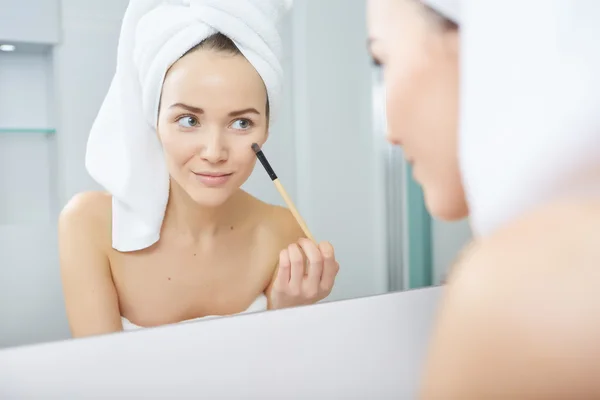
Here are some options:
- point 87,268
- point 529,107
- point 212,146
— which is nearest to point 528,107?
point 529,107

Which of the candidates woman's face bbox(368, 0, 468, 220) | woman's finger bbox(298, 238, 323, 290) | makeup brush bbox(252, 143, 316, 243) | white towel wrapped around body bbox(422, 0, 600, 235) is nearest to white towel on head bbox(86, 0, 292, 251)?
makeup brush bbox(252, 143, 316, 243)

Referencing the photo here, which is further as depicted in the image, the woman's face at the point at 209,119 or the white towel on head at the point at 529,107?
the woman's face at the point at 209,119

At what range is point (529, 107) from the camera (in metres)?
0.34

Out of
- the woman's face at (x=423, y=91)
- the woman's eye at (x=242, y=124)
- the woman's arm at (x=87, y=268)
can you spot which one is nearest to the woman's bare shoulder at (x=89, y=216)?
the woman's arm at (x=87, y=268)

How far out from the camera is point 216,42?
2.83 feet

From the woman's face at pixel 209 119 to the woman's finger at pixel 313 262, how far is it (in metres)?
0.17

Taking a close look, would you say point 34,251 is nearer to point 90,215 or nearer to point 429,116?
point 90,215

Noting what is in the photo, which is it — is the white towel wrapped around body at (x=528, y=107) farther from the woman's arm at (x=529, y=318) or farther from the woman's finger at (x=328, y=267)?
the woman's finger at (x=328, y=267)

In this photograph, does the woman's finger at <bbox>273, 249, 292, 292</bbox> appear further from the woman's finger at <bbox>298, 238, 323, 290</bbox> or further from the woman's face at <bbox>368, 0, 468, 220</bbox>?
the woman's face at <bbox>368, 0, 468, 220</bbox>

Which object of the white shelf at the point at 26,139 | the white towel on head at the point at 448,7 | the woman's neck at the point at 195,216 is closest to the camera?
the white towel on head at the point at 448,7

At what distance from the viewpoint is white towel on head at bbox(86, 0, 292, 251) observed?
0.83 metres

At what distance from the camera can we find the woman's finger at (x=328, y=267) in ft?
3.25

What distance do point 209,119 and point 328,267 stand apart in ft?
1.07

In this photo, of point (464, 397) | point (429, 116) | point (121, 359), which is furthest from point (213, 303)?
point (464, 397)
